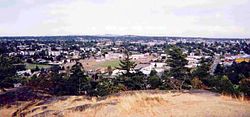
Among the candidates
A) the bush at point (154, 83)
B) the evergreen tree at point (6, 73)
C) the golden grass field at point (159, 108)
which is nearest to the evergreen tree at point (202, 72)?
the bush at point (154, 83)

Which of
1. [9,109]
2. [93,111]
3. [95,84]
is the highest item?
[93,111]

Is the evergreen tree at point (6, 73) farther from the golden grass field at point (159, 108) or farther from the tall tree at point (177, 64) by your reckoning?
the golden grass field at point (159, 108)

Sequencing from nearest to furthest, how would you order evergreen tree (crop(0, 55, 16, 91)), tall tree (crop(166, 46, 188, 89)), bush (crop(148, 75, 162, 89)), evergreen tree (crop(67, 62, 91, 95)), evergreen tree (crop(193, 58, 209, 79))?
1. evergreen tree (crop(67, 62, 91, 95))
2. bush (crop(148, 75, 162, 89))
3. evergreen tree (crop(0, 55, 16, 91))
4. tall tree (crop(166, 46, 188, 89))
5. evergreen tree (crop(193, 58, 209, 79))

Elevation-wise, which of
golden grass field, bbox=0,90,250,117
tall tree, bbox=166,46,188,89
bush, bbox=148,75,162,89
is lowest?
bush, bbox=148,75,162,89

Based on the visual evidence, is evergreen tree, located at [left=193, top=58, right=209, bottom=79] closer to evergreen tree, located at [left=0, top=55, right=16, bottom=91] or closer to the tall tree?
the tall tree

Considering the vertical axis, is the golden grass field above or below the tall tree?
above

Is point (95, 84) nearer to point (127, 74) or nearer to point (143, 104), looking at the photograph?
point (127, 74)

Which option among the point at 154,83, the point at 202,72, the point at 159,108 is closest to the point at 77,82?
the point at 154,83

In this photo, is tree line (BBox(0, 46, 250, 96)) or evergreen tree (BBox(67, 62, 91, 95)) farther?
evergreen tree (BBox(67, 62, 91, 95))

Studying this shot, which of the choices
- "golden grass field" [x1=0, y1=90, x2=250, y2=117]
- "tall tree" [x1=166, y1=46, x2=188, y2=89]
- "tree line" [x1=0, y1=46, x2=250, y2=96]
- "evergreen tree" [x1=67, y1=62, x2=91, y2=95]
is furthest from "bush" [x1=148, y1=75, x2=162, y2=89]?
"golden grass field" [x1=0, y1=90, x2=250, y2=117]

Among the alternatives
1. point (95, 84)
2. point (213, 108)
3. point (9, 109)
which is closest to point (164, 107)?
point (213, 108)

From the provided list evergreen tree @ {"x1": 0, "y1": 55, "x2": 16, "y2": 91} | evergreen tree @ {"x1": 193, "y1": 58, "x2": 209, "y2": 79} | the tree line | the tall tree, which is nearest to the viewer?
Result: the tree line
